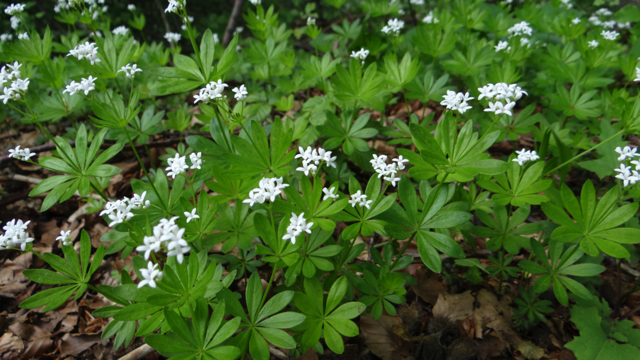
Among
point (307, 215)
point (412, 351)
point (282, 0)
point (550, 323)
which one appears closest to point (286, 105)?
point (307, 215)

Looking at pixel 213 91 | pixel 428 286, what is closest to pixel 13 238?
pixel 213 91

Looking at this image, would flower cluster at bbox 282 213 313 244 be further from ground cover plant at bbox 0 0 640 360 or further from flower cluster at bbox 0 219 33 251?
flower cluster at bbox 0 219 33 251

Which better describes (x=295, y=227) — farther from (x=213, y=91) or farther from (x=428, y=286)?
(x=428, y=286)

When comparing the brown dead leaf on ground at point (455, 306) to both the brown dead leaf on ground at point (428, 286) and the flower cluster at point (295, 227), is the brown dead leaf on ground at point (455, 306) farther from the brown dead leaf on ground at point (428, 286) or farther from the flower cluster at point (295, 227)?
the flower cluster at point (295, 227)

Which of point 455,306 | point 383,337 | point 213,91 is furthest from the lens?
point 455,306

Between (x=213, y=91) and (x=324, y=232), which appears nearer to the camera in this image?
(x=213, y=91)

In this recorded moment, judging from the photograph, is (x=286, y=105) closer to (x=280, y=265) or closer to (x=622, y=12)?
(x=280, y=265)

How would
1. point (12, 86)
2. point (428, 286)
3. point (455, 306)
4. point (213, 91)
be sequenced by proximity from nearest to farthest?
point (213, 91) < point (12, 86) < point (455, 306) < point (428, 286)
